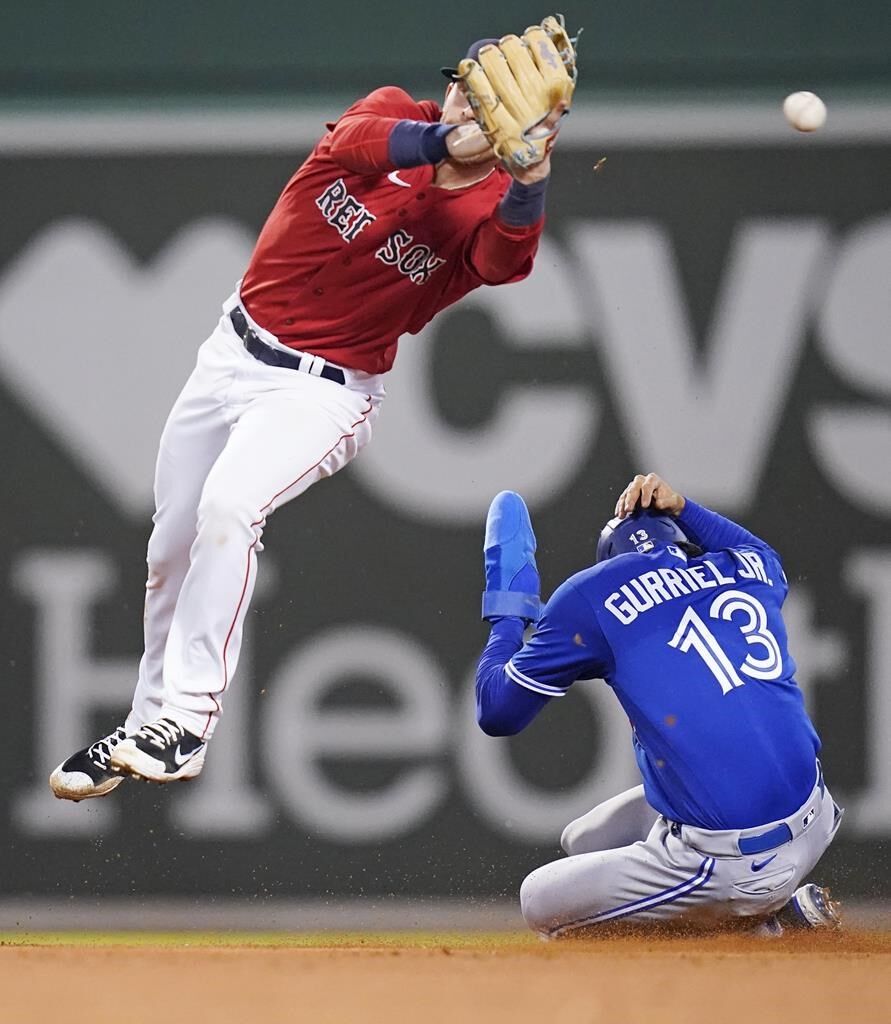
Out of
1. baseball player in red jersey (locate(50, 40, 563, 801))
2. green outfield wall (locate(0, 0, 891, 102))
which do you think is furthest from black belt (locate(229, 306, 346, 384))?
green outfield wall (locate(0, 0, 891, 102))

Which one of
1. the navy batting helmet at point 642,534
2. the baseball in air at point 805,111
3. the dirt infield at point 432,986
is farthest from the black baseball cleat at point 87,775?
the baseball in air at point 805,111

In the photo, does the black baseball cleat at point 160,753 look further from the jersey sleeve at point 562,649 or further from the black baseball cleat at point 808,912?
the black baseball cleat at point 808,912

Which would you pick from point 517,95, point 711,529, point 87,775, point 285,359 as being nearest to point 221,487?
point 285,359

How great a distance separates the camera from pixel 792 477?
4480 mm

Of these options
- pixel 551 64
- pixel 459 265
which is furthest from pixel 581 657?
pixel 551 64

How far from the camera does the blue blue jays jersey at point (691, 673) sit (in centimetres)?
285

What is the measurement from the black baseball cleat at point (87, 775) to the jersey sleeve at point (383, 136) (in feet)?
3.83

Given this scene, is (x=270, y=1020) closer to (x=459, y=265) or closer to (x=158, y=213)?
(x=459, y=265)

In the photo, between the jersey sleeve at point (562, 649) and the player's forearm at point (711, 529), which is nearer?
the jersey sleeve at point (562, 649)

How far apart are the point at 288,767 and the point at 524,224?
7.20ft

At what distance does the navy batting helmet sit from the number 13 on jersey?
202 millimetres

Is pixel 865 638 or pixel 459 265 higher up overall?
pixel 459 265

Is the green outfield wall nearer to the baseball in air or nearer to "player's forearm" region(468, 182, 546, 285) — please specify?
the baseball in air

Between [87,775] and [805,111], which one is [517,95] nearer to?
[805,111]
